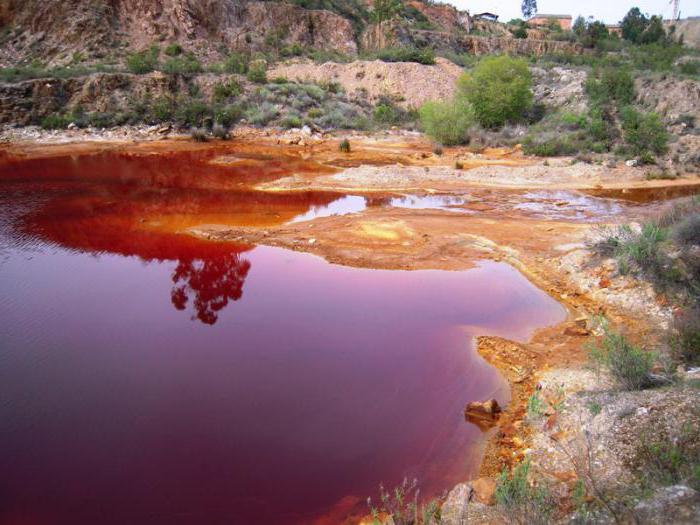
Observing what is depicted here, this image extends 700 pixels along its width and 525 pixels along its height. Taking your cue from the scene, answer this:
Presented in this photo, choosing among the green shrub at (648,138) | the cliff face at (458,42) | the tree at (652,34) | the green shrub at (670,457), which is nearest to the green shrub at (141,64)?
the cliff face at (458,42)

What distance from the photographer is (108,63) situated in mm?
32656

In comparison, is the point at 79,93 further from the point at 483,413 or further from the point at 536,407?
the point at 536,407

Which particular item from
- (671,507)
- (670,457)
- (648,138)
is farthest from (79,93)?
(671,507)

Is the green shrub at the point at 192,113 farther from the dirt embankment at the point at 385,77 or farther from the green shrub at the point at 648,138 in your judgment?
the green shrub at the point at 648,138

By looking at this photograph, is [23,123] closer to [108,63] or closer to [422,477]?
[108,63]

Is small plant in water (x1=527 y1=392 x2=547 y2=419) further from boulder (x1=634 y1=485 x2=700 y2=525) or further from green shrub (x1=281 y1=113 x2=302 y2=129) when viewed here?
green shrub (x1=281 y1=113 x2=302 y2=129)

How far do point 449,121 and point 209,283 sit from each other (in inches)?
666

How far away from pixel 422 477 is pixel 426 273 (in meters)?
5.12

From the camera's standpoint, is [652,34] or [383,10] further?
[652,34]

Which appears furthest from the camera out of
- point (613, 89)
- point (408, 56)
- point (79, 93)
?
point (408, 56)

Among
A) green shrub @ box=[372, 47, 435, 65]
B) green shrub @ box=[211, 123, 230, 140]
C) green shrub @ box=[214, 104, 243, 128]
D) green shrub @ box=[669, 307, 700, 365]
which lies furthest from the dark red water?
green shrub @ box=[372, 47, 435, 65]

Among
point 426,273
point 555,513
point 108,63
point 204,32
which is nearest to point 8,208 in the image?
point 426,273

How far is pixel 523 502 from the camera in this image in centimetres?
372

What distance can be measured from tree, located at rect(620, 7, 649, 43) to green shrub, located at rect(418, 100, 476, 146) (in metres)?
40.8
